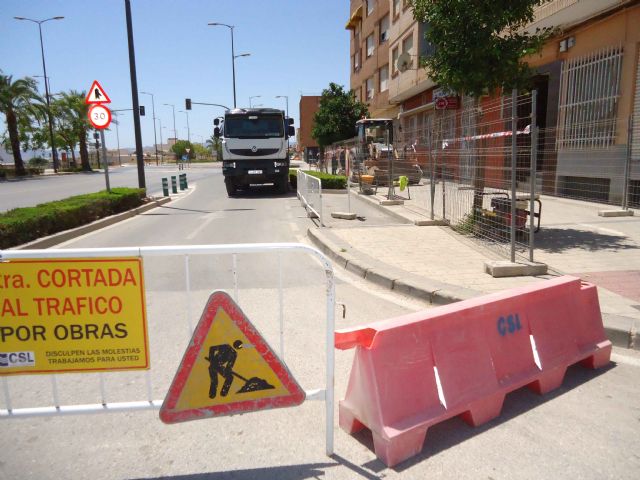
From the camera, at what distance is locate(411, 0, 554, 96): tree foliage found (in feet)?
25.2

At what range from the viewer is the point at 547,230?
29.3 ft

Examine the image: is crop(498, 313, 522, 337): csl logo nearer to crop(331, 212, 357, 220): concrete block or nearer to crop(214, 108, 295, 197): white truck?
crop(331, 212, 357, 220): concrete block

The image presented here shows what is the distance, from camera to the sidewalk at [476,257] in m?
5.20

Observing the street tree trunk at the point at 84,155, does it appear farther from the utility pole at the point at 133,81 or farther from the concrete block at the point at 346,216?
the concrete block at the point at 346,216

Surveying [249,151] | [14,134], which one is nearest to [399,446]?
[249,151]

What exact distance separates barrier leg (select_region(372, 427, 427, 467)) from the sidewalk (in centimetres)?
250

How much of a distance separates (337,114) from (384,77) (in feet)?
13.9

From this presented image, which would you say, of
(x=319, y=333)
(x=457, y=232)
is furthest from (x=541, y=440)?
(x=457, y=232)

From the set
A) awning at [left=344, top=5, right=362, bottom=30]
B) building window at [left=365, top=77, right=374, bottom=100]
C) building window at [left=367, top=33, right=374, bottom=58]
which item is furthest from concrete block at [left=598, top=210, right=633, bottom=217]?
awning at [left=344, top=5, right=362, bottom=30]

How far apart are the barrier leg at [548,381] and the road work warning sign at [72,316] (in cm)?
259

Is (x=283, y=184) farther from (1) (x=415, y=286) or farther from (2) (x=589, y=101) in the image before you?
(1) (x=415, y=286)

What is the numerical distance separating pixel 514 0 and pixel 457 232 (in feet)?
12.9

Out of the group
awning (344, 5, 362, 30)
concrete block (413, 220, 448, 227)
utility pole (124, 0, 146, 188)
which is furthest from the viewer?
awning (344, 5, 362, 30)

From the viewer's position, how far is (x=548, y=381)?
3.41 metres
